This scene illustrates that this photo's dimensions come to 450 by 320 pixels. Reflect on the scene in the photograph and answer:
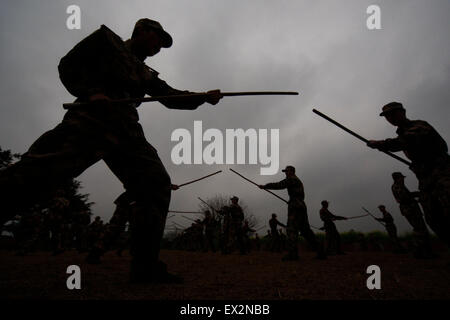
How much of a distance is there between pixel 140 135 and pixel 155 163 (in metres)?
0.31

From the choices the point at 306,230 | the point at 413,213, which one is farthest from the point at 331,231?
the point at 306,230

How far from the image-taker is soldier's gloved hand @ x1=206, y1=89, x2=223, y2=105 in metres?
3.18

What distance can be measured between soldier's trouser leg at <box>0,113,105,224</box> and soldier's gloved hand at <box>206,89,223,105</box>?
4.70 ft

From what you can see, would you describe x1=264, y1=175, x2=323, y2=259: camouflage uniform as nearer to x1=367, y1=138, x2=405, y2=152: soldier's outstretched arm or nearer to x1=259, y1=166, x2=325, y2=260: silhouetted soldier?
x1=259, y1=166, x2=325, y2=260: silhouetted soldier

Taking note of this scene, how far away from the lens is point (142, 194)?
8.28 feet

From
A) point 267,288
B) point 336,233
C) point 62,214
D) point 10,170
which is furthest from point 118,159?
point 336,233

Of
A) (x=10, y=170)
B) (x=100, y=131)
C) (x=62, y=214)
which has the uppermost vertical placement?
(x=100, y=131)

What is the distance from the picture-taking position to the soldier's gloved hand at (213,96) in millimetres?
3180

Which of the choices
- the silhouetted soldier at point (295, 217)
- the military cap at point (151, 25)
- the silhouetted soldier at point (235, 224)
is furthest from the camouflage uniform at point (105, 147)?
the silhouetted soldier at point (235, 224)

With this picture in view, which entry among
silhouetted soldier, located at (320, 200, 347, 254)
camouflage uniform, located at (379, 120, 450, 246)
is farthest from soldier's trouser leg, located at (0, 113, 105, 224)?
silhouetted soldier, located at (320, 200, 347, 254)

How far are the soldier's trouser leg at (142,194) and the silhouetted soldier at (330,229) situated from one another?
10328 millimetres
